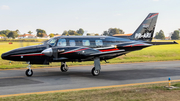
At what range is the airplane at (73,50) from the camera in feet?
56.2

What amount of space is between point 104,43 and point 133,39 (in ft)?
14.4

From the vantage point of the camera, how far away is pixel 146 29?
75.3 ft

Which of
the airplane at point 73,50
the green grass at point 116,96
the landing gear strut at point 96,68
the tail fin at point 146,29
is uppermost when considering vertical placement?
the tail fin at point 146,29

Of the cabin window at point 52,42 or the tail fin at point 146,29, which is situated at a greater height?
the tail fin at point 146,29

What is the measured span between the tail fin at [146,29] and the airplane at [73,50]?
2.07 metres

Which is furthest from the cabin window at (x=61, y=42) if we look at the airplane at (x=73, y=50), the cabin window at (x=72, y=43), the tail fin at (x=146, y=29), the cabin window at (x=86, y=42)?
the tail fin at (x=146, y=29)

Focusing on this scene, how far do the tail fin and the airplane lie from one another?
207 cm

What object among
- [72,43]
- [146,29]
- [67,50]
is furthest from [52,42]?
[146,29]

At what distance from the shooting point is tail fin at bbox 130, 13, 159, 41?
22750 millimetres

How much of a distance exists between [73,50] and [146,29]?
9196mm

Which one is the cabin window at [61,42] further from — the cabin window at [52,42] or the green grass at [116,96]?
the green grass at [116,96]

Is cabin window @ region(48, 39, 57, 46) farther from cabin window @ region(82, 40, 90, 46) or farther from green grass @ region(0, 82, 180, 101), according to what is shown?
green grass @ region(0, 82, 180, 101)

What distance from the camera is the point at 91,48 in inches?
727

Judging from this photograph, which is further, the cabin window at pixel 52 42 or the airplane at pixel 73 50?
the cabin window at pixel 52 42
